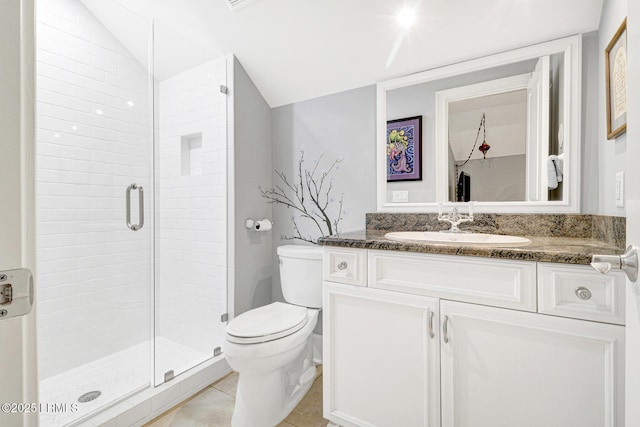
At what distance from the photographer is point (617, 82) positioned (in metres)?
1.11

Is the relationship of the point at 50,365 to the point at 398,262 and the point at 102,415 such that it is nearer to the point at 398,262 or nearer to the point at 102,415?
the point at 102,415

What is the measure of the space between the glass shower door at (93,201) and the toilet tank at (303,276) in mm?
947

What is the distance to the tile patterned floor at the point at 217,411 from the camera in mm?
1534

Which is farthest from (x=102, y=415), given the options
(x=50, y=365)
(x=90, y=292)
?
(x=90, y=292)

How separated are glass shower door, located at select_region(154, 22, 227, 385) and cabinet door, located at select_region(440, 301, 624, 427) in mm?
1467

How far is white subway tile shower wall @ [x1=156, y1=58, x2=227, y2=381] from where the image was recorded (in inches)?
82.2

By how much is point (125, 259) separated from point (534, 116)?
98.7 inches

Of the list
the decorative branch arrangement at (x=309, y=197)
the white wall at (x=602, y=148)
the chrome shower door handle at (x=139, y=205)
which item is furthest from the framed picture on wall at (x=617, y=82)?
the chrome shower door handle at (x=139, y=205)

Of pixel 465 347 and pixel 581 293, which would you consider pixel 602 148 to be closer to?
pixel 581 293

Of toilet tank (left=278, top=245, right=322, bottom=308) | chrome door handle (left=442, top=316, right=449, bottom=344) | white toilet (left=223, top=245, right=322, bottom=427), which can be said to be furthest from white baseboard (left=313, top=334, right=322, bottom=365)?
chrome door handle (left=442, top=316, right=449, bottom=344)

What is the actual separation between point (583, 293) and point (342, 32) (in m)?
1.62

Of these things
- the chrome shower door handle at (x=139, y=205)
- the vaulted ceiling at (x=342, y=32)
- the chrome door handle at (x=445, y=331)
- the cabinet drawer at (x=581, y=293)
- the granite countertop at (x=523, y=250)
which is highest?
the vaulted ceiling at (x=342, y=32)

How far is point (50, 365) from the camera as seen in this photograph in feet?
5.86

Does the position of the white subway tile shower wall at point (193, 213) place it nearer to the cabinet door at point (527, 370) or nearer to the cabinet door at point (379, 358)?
the cabinet door at point (379, 358)
